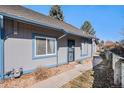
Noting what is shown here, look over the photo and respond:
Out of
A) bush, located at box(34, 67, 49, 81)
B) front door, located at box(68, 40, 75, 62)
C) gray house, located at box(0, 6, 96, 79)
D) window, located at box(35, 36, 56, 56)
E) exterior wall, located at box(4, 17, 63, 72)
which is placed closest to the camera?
gray house, located at box(0, 6, 96, 79)

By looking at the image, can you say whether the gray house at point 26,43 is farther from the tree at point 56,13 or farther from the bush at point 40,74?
the tree at point 56,13

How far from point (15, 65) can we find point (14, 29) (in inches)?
65.3

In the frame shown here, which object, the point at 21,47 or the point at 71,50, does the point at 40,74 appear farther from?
the point at 71,50

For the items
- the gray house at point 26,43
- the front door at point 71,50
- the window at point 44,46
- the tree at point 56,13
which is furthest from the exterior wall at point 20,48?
the tree at point 56,13

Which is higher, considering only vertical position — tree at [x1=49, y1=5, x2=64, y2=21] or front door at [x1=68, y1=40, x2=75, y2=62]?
tree at [x1=49, y1=5, x2=64, y2=21]

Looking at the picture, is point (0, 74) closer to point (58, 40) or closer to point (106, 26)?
point (58, 40)

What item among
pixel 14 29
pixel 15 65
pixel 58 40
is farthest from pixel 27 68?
pixel 58 40

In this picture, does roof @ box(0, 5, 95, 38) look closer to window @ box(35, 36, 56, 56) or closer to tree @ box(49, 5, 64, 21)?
window @ box(35, 36, 56, 56)

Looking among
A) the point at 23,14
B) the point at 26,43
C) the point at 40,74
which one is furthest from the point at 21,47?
the point at 23,14

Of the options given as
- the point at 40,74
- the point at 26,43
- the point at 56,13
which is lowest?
the point at 40,74

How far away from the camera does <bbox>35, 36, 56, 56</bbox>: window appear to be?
390 inches

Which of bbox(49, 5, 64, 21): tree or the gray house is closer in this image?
the gray house

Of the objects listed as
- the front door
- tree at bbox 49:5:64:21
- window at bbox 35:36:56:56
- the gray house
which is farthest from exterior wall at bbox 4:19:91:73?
tree at bbox 49:5:64:21

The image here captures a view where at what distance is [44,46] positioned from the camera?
10.6 m
